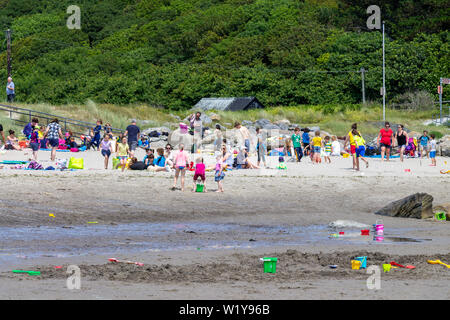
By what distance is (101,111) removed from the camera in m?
41.6

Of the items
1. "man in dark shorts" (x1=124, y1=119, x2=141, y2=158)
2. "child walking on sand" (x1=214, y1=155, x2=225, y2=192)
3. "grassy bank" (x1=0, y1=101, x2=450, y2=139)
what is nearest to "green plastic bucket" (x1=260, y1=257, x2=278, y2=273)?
"child walking on sand" (x1=214, y1=155, x2=225, y2=192)

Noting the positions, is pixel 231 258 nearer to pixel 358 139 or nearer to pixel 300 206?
pixel 300 206

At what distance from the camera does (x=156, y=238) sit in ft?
39.6

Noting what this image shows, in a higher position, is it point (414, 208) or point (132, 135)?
point (132, 135)

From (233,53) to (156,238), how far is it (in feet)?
208

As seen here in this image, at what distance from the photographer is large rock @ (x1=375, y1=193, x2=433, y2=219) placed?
48.6 ft

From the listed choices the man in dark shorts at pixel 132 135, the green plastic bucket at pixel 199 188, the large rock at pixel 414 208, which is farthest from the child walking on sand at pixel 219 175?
the man in dark shorts at pixel 132 135

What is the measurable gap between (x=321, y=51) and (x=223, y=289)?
6314 cm

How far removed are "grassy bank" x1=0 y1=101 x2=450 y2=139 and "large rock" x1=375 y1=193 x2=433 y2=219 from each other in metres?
22.3

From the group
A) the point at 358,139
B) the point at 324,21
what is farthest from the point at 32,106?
the point at 324,21

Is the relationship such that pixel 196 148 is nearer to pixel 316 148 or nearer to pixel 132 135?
pixel 132 135

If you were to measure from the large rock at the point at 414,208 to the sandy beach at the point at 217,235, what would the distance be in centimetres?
28

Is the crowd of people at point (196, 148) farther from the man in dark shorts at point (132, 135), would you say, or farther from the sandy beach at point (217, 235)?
the sandy beach at point (217, 235)

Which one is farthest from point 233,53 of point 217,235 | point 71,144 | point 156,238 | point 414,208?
point 156,238
